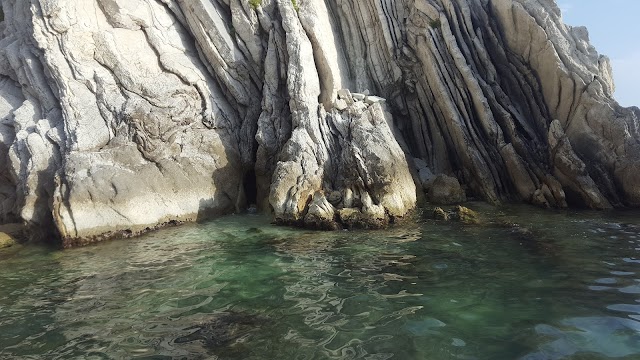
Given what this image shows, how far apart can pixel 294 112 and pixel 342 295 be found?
11.8 meters

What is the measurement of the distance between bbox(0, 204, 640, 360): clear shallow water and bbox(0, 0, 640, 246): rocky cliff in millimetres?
2776

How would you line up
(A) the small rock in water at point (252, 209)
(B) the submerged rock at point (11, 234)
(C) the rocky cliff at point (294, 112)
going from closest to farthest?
(B) the submerged rock at point (11, 234)
(C) the rocky cliff at point (294, 112)
(A) the small rock in water at point (252, 209)

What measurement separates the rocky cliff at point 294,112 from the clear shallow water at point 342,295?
278 centimetres

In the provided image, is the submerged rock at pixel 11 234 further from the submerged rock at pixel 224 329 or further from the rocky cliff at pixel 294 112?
the submerged rock at pixel 224 329

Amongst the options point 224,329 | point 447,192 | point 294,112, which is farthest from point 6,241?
point 447,192

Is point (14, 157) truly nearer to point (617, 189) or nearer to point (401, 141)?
point (401, 141)

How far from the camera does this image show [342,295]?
9.04 m

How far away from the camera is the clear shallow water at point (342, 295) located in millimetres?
6809

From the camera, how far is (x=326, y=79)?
20.8m

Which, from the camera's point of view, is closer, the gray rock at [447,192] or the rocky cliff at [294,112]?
the rocky cliff at [294,112]

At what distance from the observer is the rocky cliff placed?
17109 millimetres

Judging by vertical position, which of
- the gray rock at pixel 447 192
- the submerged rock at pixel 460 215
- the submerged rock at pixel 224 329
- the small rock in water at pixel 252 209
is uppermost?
the gray rock at pixel 447 192

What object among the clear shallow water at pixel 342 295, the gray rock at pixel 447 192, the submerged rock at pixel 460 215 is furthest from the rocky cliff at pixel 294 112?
the clear shallow water at pixel 342 295

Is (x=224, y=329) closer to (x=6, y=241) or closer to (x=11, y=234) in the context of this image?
(x=6, y=241)
